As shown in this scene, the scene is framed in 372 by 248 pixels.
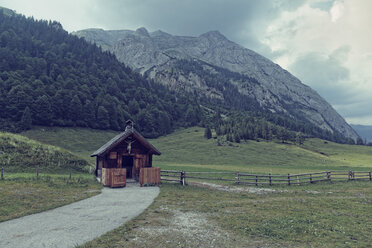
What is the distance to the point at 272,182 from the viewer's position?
1320 inches

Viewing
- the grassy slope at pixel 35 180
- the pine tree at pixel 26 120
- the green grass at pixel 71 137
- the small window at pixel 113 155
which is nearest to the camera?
the grassy slope at pixel 35 180

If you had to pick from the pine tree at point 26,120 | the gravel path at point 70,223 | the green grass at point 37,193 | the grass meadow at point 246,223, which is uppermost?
the pine tree at point 26,120

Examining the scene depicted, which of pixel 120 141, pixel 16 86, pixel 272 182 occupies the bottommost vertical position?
pixel 272 182

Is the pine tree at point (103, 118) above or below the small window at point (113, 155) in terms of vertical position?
above

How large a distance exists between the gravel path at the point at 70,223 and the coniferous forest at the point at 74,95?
93625 mm

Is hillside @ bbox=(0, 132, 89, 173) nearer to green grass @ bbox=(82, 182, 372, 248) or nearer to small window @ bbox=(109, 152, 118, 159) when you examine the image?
small window @ bbox=(109, 152, 118, 159)

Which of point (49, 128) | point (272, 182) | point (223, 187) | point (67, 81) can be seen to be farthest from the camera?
point (67, 81)

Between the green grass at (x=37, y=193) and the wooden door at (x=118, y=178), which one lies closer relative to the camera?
the green grass at (x=37, y=193)

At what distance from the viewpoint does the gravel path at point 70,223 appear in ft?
34.4

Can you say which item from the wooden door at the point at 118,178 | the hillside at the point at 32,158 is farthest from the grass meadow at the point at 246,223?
the hillside at the point at 32,158

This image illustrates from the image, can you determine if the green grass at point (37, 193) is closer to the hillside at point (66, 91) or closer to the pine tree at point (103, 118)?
the hillside at point (66, 91)

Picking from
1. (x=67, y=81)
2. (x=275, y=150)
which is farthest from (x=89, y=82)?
(x=275, y=150)

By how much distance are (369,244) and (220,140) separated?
96655 mm

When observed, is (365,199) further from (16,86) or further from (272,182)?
(16,86)
